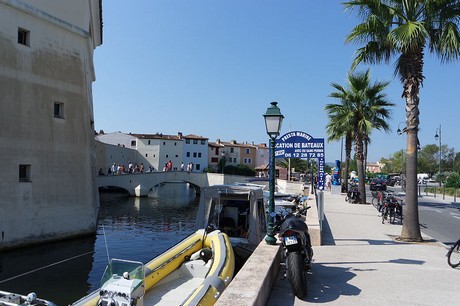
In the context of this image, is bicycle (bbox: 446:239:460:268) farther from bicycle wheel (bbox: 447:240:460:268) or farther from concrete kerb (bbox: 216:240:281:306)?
concrete kerb (bbox: 216:240:281:306)

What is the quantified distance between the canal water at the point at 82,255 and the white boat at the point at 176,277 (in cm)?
115

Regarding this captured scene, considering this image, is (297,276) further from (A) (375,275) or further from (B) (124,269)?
(B) (124,269)

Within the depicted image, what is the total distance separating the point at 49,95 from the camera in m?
18.3

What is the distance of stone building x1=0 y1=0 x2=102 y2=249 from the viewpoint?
1606 cm

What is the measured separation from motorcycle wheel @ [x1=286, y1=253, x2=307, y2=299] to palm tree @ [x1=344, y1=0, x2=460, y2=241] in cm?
676

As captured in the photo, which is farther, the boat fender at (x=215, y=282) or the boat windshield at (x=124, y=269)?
the boat fender at (x=215, y=282)

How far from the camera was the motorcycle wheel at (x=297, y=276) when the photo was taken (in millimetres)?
5457

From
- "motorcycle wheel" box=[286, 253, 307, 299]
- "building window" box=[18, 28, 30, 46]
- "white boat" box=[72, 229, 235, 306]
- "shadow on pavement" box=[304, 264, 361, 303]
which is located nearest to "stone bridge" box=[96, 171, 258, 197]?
"building window" box=[18, 28, 30, 46]

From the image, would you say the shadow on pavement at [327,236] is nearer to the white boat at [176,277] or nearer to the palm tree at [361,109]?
the white boat at [176,277]

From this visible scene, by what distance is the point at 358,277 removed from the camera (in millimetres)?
6766

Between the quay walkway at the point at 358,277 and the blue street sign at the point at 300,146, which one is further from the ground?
the blue street sign at the point at 300,146

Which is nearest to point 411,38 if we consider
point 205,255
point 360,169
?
point 205,255

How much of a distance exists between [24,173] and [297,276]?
15365 mm

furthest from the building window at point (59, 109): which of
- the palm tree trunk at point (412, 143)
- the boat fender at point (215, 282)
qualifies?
the palm tree trunk at point (412, 143)
